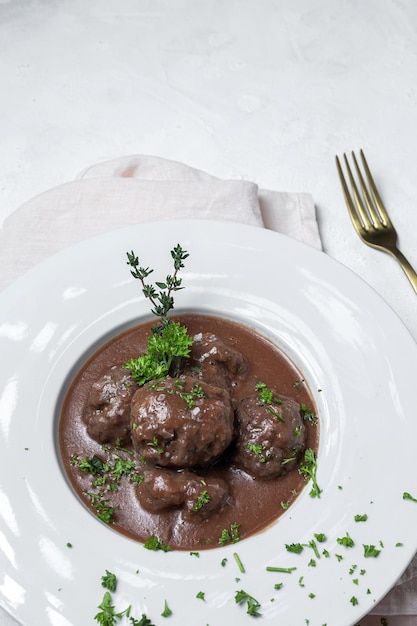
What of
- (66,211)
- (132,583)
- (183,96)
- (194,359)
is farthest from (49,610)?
(183,96)

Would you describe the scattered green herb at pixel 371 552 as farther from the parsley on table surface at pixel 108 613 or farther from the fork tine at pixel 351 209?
the fork tine at pixel 351 209

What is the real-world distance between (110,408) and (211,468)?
73cm

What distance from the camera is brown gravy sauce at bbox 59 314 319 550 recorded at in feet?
14.9

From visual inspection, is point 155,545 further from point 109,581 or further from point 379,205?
point 379,205

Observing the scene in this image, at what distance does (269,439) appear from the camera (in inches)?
183

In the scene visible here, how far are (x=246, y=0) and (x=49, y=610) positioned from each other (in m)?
6.56

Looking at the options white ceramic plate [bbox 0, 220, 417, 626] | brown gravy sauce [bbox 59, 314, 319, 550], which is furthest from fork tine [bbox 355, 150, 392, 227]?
brown gravy sauce [bbox 59, 314, 319, 550]

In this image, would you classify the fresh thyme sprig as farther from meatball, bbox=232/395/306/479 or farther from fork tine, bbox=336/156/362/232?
fork tine, bbox=336/156/362/232

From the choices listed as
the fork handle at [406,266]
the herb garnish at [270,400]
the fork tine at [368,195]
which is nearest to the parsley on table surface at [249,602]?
the herb garnish at [270,400]

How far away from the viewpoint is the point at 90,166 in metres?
6.98

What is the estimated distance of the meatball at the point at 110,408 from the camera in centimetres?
477

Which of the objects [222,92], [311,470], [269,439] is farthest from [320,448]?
[222,92]

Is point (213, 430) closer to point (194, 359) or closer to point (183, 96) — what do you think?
point (194, 359)

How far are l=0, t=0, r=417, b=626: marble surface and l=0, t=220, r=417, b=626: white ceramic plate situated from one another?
1547 millimetres
